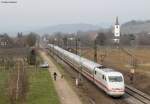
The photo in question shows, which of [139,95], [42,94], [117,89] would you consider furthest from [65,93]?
[139,95]

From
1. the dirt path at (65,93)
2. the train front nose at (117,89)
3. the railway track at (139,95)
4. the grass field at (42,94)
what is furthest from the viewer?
the train front nose at (117,89)

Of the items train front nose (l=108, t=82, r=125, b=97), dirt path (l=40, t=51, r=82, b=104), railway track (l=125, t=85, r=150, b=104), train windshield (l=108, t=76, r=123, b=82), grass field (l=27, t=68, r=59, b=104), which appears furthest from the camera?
train windshield (l=108, t=76, r=123, b=82)

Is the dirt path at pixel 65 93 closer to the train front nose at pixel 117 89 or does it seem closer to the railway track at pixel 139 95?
the train front nose at pixel 117 89

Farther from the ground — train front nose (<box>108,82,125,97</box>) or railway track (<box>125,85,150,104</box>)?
train front nose (<box>108,82,125,97</box>)

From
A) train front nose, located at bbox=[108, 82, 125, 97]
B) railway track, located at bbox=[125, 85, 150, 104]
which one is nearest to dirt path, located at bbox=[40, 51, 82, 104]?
train front nose, located at bbox=[108, 82, 125, 97]

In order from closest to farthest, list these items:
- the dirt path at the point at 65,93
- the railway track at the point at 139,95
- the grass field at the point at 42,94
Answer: the grass field at the point at 42,94, the dirt path at the point at 65,93, the railway track at the point at 139,95

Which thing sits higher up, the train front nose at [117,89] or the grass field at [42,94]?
the train front nose at [117,89]

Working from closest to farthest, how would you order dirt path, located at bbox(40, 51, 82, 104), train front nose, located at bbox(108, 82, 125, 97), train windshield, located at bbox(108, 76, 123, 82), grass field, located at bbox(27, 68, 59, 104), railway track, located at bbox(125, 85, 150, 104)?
grass field, located at bbox(27, 68, 59, 104) < dirt path, located at bbox(40, 51, 82, 104) < railway track, located at bbox(125, 85, 150, 104) < train front nose, located at bbox(108, 82, 125, 97) < train windshield, located at bbox(108, 76, 123, 82)

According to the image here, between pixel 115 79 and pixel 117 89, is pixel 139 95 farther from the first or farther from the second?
pixel 117 89

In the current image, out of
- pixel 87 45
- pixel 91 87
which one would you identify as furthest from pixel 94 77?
pixel 87 45

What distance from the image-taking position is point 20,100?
129 feet

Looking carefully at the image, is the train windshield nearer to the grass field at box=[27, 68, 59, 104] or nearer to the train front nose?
the train front nose

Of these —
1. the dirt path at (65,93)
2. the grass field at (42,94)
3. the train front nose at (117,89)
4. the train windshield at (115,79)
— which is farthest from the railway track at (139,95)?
the grass field at (42,94)

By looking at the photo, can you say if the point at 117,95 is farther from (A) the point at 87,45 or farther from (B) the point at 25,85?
(A) the point at 87,45
